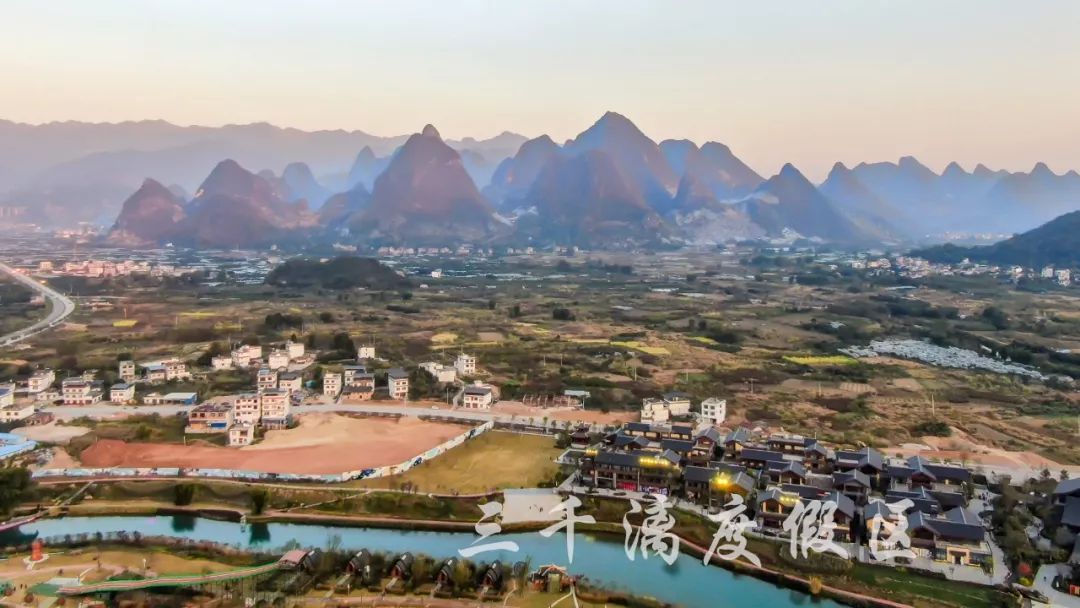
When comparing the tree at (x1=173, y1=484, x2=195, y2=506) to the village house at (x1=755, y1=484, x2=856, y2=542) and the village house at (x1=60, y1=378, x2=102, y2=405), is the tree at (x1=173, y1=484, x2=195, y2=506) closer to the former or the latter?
the village house at (x1=60, y1=378, x2=102, y2=405)

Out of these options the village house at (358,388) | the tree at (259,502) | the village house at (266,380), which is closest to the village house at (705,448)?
the tree at (259,502)

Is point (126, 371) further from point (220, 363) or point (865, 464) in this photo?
point (865, 464)

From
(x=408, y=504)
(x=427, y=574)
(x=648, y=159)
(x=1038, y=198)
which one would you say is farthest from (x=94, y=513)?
(x=1038, y=198)

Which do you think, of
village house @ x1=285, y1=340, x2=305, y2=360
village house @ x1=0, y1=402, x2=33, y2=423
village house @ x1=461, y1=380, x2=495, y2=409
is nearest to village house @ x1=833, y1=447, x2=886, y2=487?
village house @ x1=461, y1=380, x2=495, y2=409

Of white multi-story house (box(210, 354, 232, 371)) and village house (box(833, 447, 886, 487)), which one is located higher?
village house (box(833, 447, 886, 487))

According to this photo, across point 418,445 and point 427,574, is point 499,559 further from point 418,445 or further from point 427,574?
point 418,445

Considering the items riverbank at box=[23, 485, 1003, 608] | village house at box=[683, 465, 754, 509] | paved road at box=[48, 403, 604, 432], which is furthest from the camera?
paved road at box=[48, 403, 604, 432]
